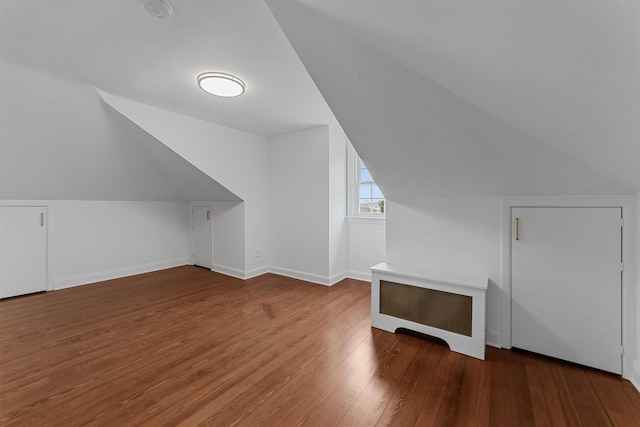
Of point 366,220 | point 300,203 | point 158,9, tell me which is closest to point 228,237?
point 300,203

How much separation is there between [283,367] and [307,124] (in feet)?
9.82

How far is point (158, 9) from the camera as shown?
1.50 metres

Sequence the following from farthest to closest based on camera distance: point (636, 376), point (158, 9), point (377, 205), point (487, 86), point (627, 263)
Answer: point (377, 205)
point (627, 263)
point (636, 376)
point (158, 9)
point (487, 86)

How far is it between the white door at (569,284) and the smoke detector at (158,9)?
2821 millimetres

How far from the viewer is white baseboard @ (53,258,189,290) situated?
3651 mm

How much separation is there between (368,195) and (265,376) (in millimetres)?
2993

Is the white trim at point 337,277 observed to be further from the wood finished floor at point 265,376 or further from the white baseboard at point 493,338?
the white baseboard at point 493,338

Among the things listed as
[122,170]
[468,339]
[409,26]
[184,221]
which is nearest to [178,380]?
[468,339]

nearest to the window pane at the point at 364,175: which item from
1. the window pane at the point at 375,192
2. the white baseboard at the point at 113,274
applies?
the window pane at the point at 375,192

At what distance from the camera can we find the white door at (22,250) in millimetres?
3219

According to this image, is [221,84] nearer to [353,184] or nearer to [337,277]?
[353,184]

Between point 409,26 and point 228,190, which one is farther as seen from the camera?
point 228,190

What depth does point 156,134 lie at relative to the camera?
10.1 ft

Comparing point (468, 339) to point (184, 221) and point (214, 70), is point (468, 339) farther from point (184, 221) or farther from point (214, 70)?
point (184, 221)
